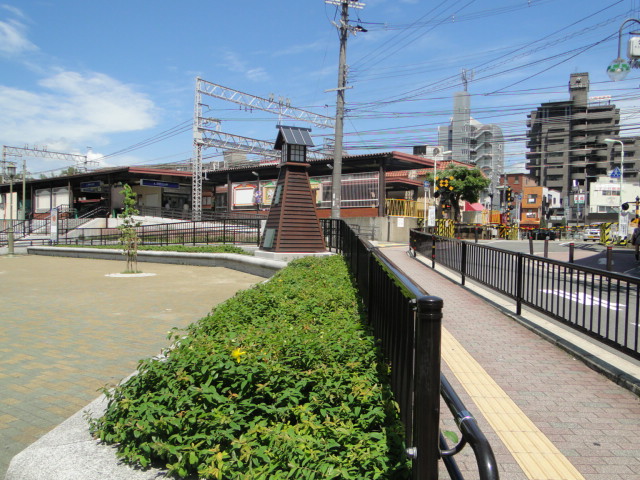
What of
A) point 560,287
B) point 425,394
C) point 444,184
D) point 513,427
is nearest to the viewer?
point 425,394

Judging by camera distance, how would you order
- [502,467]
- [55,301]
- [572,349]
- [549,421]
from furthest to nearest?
[55,301] → [572,349] → [549,421] → [502,467]

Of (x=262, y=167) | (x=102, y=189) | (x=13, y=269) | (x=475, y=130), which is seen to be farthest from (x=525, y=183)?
(x=13, y=269)

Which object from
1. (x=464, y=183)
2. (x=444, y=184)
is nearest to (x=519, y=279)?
(x=444, y=184)

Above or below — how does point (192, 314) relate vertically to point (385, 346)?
below

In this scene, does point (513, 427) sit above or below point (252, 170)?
below

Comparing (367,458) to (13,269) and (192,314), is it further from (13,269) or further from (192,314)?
(13,269)

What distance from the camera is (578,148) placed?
92.2m

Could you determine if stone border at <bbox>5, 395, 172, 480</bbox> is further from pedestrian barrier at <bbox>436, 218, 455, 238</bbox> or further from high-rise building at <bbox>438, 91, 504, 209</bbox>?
high-rise building at <bbox>438, 91, 504, 209</bbox>

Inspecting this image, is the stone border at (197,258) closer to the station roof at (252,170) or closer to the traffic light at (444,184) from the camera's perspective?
the station roof at (252,170)

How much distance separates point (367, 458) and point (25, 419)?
3313 millimetres

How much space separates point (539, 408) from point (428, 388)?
298 cm

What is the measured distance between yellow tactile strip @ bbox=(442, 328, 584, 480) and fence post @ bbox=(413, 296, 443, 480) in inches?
67.1

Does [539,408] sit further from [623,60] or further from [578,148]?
[578,148]

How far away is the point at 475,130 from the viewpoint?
5162 inches
